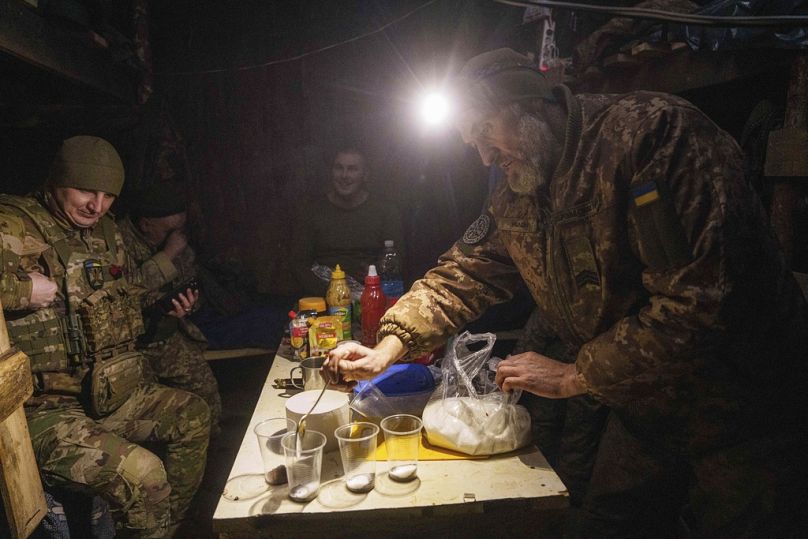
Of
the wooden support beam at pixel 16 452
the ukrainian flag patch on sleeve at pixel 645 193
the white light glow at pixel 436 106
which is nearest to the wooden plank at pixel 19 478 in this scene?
the wooden support beam at pixel 16 452

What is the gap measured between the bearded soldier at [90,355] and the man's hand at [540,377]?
2046 millimetres

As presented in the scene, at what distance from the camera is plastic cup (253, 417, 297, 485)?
1548mm

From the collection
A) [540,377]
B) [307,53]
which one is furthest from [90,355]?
[307,53]

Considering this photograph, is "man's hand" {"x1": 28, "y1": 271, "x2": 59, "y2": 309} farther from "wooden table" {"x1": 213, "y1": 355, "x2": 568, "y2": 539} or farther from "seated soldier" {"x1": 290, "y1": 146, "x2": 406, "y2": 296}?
"seated soldier" {"x1": 290, "y1": 146, "x2": 406, "y2": 296}

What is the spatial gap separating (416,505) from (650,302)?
950 millimetres

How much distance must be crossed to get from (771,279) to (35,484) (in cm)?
322

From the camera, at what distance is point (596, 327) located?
5.56ft

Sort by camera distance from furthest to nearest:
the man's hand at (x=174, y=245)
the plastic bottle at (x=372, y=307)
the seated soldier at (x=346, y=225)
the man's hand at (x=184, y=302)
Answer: the seated soldier at (x=346, y=225), the man's hand at (x=174, y=245), the man's hand at (x=184, y=302), the plastic bottle at (x=372, y=307)

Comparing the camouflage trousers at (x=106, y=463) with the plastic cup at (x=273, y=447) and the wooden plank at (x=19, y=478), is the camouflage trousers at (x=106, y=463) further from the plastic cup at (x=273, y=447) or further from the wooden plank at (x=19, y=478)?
the plastic cup at (x=273, y=447)

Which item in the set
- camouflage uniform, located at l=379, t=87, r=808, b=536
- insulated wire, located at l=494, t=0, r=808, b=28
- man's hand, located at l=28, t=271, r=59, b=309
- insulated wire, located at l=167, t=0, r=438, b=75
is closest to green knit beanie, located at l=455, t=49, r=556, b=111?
camouflage uniform, located at l=379, t=87, r=808, b=536

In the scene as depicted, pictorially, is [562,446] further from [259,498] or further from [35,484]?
[35,484]

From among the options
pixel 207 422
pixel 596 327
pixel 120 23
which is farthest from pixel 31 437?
pixel 120 23

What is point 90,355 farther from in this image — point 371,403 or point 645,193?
point 645,193

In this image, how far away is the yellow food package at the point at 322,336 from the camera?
8.06ft
